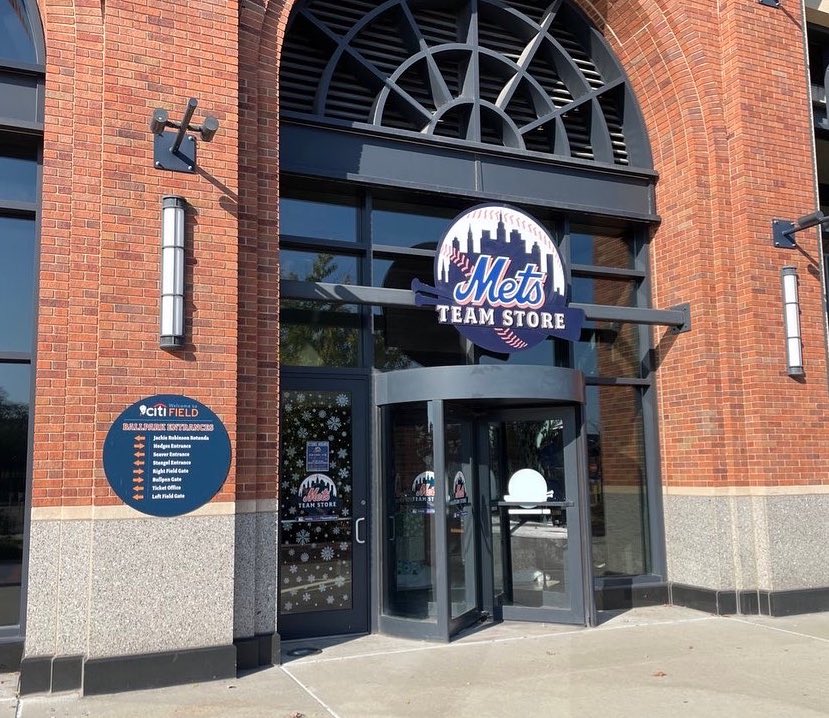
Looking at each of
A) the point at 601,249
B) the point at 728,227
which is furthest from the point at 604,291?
the point at 728,227

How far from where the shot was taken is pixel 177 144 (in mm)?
6508

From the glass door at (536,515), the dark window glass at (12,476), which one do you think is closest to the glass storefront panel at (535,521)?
the glass door at (536,515)

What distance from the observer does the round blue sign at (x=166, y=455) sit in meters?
6.21

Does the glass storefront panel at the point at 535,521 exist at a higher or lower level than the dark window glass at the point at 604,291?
lower

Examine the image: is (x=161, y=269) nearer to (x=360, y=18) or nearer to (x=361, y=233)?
(x=361, y=233)

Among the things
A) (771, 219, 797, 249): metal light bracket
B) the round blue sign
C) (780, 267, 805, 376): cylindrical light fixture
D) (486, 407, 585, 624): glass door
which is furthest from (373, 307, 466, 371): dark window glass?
(771, 219, 797, 249): metal light bracket

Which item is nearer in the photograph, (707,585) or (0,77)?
(0,77)

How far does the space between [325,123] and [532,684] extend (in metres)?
5.41

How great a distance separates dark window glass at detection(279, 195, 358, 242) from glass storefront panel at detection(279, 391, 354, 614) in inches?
63.6

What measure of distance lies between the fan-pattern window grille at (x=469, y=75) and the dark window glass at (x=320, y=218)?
0.82 metres

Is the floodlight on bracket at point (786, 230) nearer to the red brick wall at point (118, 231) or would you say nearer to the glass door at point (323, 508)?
the glass door at point (323, 508)

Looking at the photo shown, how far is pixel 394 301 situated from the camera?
7684 mm

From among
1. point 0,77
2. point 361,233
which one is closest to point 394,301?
point 361,233

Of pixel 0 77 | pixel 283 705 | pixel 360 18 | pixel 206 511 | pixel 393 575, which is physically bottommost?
pixel 283 705
